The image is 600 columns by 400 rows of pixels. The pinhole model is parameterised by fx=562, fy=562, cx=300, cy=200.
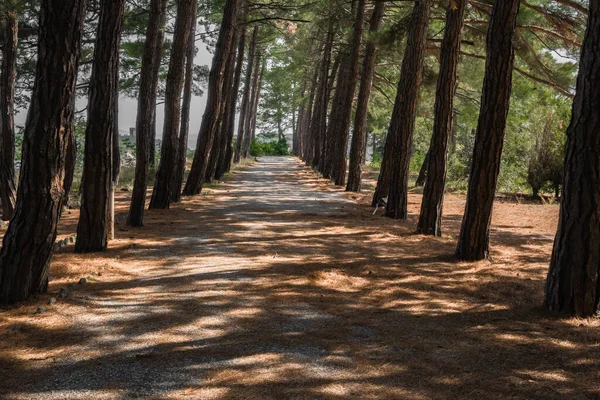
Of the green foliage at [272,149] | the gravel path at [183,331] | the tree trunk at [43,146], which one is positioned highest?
the green foliage at [272,149]

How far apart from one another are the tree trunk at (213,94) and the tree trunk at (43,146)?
414 inches

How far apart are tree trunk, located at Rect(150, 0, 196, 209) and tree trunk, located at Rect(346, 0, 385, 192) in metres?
7.13

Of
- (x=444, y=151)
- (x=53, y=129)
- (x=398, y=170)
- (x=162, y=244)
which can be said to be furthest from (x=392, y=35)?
(x=53, y=129)

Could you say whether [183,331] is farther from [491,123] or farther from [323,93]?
[323,93]

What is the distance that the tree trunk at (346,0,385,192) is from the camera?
725 inches

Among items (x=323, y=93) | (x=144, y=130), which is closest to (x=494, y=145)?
(x=144, y=130)

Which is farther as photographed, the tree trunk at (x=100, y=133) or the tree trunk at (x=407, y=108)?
the tree trunk at (x=407, y=108)

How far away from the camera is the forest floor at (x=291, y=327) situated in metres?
3.70

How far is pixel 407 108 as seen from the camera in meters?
12.5

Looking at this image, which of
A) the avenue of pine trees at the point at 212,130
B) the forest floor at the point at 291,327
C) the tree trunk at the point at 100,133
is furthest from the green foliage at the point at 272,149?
the forest floor at the point at 291,327

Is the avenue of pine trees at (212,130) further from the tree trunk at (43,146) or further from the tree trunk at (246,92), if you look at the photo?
the tree trunk at (246,92)

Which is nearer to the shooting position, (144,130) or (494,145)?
(494,145)

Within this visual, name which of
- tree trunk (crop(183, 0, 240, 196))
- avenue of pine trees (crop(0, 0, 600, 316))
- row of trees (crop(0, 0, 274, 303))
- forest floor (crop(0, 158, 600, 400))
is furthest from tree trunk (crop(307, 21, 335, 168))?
forest floor (crop(0, 158, 600, 400))

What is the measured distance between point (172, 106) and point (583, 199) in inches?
378
